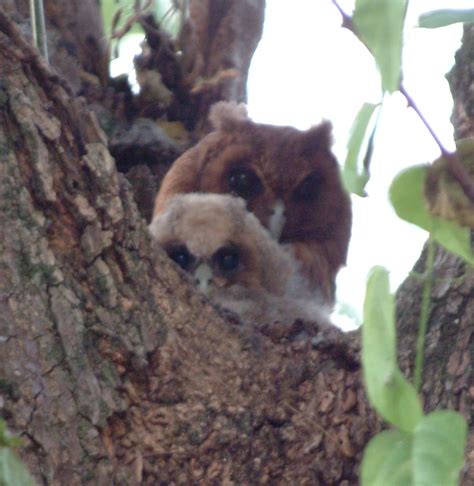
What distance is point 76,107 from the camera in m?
1.95

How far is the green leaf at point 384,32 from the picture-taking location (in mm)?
824

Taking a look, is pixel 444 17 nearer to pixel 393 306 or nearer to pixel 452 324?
pixel 393 306

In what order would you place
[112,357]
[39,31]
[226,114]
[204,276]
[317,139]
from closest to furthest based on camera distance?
[112,357]
[39,31]
[204,276]
[226,114]
[317,139]

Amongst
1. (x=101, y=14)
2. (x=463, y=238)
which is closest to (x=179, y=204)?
(x=101, y=14)

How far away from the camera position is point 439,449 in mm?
812

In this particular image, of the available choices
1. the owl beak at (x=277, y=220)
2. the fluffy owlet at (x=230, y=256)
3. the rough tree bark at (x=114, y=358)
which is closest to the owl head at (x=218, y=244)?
the fluffy owlet at (x=230, y=256)

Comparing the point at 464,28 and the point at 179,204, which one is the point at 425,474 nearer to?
the point at 464,28

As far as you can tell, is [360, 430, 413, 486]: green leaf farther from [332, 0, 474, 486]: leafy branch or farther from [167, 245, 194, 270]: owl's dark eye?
[167, 245, 194, 270]: owl's dark eye

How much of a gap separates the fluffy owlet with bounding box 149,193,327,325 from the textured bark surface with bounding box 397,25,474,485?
1081mm

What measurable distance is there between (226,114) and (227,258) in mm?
696

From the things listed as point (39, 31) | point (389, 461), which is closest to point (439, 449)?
point (389, 461)

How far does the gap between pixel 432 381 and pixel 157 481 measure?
52 cm

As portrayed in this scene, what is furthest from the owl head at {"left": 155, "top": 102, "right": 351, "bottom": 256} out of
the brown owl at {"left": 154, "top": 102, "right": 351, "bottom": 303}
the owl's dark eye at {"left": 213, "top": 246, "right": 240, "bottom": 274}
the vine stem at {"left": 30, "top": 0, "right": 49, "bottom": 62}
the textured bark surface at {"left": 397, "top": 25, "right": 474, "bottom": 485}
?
the textured bark surface at {"left": 397, "top": 25, "right": 474, "bottom": 485}

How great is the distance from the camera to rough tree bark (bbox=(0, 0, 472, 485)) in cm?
168
